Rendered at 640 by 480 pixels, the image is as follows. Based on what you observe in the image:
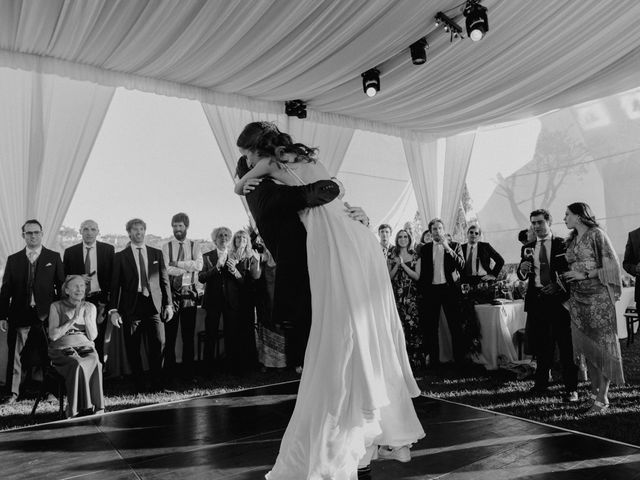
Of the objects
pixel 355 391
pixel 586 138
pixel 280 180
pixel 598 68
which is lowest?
pixel 355 391

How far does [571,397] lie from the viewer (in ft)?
12.4

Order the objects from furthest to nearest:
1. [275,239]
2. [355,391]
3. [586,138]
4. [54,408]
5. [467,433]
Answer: [586,138]
[54,408]
[467,433]
[275,239]
[355,391]

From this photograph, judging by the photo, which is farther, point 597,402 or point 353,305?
point 597,402

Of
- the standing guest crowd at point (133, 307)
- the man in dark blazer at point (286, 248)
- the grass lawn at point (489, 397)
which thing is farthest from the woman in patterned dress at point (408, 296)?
the man in dark blazer at point (286, 248)

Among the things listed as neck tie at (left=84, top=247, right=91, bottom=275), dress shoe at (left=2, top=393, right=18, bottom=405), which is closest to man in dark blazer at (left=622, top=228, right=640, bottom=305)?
neck tie at (left=84, top=247, right=91, bottom=275)

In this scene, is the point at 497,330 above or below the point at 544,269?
below

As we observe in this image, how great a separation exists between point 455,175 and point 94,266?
658 centimetres

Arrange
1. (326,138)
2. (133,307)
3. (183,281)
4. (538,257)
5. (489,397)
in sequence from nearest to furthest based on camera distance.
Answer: (489,397) → (538,257) → (133,307) → (183,281) → (326,138)

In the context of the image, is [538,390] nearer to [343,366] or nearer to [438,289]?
[438,289]

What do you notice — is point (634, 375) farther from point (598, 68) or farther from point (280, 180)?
point (280, 180)

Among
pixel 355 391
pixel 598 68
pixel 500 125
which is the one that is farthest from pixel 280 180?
pixel 500 125

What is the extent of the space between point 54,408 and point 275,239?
3.32 m

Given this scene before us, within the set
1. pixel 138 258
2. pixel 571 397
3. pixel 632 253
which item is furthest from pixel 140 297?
pixel 632 253

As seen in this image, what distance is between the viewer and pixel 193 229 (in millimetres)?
5832
